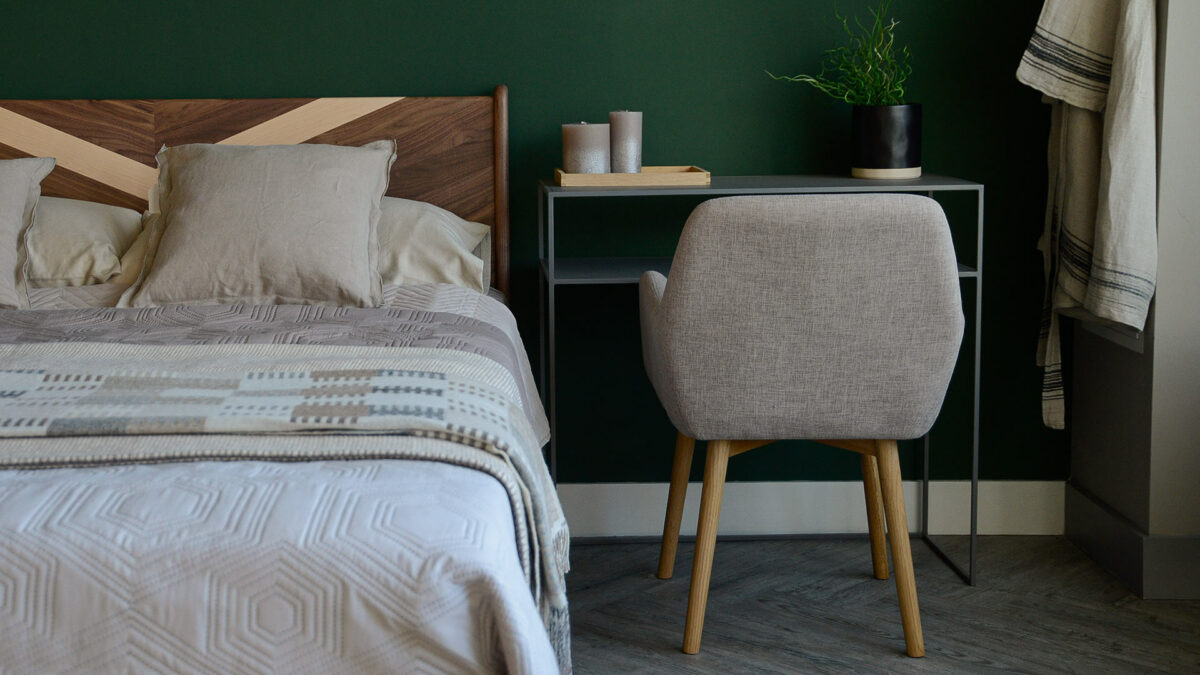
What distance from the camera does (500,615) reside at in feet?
3.59

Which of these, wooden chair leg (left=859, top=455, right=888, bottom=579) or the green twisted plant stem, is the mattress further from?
the green twisted plant stem

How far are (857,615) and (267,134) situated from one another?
171 centimetres

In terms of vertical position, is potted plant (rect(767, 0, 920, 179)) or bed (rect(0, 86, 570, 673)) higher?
potted plant (rect(767, 0, 920, 179))

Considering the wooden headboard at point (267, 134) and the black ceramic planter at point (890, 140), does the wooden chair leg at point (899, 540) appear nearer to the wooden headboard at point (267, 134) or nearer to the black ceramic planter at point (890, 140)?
the black ceramic planter at point (890, 140)

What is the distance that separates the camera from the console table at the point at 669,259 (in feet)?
7.89

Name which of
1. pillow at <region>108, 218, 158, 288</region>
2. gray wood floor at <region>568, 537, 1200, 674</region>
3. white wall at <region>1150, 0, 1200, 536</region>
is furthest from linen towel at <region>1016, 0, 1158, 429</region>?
pillow at <region>108, 218, 158, 288</region>

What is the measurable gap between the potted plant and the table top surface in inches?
1.9

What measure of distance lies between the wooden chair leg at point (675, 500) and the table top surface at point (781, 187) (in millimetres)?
524

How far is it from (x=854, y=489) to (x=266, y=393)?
1.78 meters

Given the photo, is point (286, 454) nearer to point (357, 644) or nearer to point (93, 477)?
point (93, 477)

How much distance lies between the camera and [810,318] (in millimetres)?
1987

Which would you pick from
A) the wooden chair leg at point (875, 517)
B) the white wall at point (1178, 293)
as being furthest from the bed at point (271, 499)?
the white wall at point (1178, 293)

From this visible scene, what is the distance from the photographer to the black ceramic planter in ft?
8.38

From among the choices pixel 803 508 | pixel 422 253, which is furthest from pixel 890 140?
pixel 422 253
